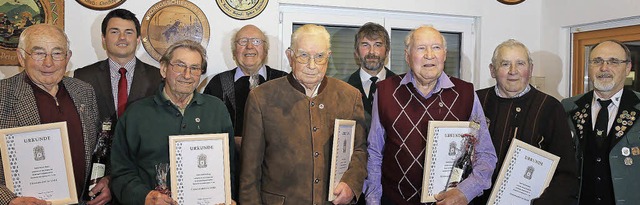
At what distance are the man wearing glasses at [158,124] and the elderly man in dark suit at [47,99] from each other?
0.72 feet

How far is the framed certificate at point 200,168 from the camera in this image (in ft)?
6.99

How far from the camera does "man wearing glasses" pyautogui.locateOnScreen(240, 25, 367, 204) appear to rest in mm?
2209

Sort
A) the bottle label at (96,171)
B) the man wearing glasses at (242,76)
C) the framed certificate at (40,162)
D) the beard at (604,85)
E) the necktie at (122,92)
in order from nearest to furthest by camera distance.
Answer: the framed certificate at (40,162) < the bottle label at (96,171) < the beard at (604,85) < the necktie at (122,92) < the man wearing glasses at (242,76)

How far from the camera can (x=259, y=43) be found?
3273mm

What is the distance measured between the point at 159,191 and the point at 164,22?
2106mm

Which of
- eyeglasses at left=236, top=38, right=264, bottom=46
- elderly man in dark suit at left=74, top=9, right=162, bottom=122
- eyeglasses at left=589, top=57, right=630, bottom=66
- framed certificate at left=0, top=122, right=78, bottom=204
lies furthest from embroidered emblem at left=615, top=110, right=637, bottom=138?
framed certificate at left=0, top=122, right=78, bottom=204

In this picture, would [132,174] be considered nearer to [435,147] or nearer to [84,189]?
[84,189]

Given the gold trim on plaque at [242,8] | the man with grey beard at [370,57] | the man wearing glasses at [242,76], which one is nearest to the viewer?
the man wearing glasses at [242,76]

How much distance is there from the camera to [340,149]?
7.28 ft

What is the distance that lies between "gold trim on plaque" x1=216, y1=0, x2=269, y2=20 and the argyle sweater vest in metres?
2.10

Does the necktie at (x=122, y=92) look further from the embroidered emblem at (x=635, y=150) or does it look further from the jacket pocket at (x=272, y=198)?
the embroidered emblem at (x=635, y=150)

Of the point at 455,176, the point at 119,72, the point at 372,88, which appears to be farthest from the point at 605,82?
the point at 119,72

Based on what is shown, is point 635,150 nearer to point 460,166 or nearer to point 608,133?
point 608,133

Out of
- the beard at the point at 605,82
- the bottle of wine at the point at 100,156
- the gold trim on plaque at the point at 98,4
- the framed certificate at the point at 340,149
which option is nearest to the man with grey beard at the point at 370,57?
the framed certificate at the point at 340,149
